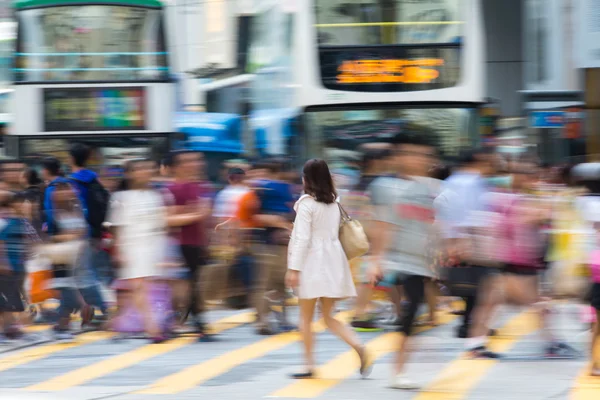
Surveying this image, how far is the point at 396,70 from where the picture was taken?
14039mm

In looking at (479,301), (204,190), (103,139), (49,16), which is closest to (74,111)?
(103,139)

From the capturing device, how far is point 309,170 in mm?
7816

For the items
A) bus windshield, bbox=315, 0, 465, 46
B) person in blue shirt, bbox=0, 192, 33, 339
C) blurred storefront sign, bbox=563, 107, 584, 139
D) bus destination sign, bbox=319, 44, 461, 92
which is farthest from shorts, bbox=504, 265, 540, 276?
blurred storefront sign, bbox=563, 107, 584, 139

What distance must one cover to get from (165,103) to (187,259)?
676cm

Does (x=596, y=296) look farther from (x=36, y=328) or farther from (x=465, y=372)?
(x=36, y=328)

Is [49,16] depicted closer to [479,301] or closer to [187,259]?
[187,259]

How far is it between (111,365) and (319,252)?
223 cm

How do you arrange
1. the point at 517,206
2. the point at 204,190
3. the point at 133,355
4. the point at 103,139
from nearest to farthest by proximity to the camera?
the point at 517,206 < the point at 133,355 < the point at 204,190 < the point at 103,139

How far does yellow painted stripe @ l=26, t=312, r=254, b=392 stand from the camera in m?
8.31

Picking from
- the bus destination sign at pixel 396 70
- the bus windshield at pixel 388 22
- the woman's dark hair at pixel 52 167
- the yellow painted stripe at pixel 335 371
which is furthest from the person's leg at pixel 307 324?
the bus windshield at pixel 388 22

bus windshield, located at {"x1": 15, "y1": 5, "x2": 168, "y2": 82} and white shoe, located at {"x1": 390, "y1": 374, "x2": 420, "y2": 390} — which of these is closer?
white shoe, located at {"x1": 390, "y1": 374, "x2": 420, "y2": 390}

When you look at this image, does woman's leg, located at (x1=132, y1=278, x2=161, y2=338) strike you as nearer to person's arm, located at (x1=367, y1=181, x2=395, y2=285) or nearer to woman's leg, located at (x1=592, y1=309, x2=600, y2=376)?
person's arm, located at (x1=367, y1=181, x2=395, y2=285)

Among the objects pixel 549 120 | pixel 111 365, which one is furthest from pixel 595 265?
pixel 549 120

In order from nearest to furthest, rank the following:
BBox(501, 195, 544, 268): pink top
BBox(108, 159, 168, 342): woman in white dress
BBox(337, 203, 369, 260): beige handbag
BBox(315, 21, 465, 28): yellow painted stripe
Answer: BBox(337, 203, 369, 260): beige handbag < BBox(501, 195, 544, 268): pink top < BBox(108, 159, 168, 342): woman in white dress < BBox(315, 21, 465, 28): yellow painted stripe
